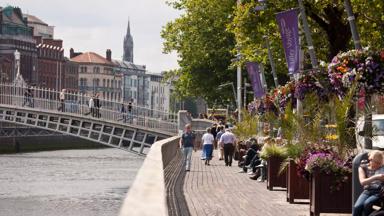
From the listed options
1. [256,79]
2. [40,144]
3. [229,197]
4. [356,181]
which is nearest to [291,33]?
[229,197]

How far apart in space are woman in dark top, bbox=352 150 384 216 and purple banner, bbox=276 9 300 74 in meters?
11.8

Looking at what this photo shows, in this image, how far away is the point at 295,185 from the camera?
2053 cm

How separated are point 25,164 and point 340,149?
64.9 m

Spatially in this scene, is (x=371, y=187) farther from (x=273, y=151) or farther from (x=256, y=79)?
(x=256, y=79)

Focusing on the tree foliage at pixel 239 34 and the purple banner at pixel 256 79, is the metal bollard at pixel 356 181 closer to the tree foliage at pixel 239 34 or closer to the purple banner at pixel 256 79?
the tree foliage at pixel 239 34

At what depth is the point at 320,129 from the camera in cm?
1844

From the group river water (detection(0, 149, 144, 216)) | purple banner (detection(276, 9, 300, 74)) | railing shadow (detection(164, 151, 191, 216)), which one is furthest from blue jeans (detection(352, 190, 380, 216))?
river water (detection(0, 149, 144, 216))

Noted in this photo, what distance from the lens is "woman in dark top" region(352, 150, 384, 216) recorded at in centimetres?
1423

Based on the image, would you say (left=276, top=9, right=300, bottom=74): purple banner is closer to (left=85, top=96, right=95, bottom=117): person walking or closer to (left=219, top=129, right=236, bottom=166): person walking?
(left=219, top=129, right=236, bottom=166): person walking

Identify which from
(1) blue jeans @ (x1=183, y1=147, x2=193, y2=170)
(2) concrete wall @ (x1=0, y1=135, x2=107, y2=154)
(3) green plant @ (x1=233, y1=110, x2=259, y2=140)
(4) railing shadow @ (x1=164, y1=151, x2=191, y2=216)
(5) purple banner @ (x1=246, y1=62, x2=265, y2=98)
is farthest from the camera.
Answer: (2) concrete wall @ (x1=0, y1=135, x2=107, y2=154)

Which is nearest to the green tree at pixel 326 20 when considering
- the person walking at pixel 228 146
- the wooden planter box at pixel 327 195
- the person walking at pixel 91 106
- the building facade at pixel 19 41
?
the person walking at pixel 228 146

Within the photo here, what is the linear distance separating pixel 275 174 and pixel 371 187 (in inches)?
405

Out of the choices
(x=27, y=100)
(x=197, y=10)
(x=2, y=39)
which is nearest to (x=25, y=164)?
(x=27, y=100)

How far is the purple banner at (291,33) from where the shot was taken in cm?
2616
